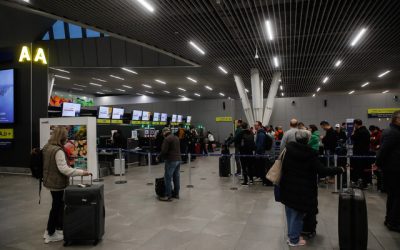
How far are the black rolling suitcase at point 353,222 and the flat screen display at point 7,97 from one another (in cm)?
1061

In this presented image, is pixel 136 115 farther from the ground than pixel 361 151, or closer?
farther from the ground

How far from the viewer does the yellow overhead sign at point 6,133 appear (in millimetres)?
10461

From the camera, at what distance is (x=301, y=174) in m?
3.64

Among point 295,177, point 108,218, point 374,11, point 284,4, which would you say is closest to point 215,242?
point 295,177

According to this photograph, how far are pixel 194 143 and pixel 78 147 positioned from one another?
9.36m

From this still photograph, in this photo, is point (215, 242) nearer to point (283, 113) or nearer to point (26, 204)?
point (26, 204)

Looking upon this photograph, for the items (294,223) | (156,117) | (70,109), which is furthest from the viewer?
(156,117)

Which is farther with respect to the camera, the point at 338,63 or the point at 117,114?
Result: the point at 117,114

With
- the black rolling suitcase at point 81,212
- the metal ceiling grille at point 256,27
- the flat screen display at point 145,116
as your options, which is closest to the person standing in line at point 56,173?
the black rolling suitcase at point 81,212

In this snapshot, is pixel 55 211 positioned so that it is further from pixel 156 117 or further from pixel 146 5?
pixel 156 117

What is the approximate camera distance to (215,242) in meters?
4.11

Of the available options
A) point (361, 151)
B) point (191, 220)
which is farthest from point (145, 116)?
point (191, 220)

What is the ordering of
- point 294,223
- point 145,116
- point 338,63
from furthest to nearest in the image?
point 145,116 < point 338,63 < point 294,223

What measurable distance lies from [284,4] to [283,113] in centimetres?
1815
